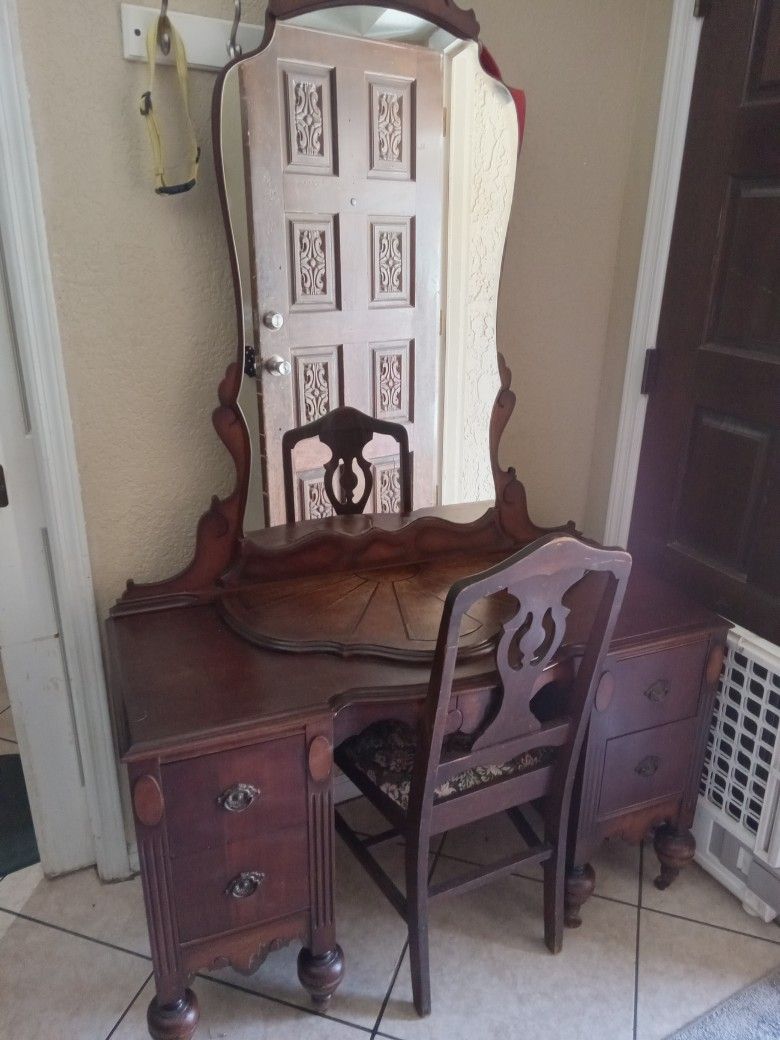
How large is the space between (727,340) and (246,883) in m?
1.45

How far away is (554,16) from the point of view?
159 cm

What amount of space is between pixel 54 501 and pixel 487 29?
51.3 inches

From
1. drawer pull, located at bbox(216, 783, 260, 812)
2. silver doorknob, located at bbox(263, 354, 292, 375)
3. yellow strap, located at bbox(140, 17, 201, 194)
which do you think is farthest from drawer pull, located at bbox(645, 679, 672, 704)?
yellow strap, located at bbox(140, 17, 201, 194)

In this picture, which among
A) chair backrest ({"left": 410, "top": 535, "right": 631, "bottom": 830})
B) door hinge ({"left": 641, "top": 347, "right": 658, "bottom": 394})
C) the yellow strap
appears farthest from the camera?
door hinge ({"left": 641, "top": 347, "right": 658, "bottom": 394})

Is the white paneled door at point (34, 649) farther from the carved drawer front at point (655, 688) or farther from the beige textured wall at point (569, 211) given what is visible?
the carved drawer front at point (655, 688)

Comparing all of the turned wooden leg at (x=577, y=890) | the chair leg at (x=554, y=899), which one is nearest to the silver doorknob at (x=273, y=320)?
the chair leg at (x=554, y=899)

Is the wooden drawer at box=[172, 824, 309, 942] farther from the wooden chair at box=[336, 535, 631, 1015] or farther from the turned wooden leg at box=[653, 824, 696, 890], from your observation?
the turned wooden leg at box=[653, 824, 696, 890]

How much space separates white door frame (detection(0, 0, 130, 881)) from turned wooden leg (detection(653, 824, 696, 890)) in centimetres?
124

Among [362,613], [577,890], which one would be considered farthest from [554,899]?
[362,613]

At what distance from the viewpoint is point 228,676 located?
4.26 feet

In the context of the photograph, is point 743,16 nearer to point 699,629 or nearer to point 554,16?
point 554,16

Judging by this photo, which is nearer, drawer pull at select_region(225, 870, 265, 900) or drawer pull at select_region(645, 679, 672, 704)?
drawer pull at select_region(225, 870, 265, 900)

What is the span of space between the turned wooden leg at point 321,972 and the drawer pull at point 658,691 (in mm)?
798

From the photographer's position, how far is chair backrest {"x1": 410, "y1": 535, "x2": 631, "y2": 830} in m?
1.16
